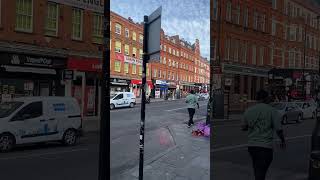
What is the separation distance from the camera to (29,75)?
387cm

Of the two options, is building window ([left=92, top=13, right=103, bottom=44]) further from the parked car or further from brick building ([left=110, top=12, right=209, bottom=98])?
the parked car

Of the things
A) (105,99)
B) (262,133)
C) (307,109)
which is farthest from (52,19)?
(262,133)

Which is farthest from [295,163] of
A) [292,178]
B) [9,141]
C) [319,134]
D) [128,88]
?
[128,88]

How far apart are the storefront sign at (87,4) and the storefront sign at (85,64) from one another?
1.25ft

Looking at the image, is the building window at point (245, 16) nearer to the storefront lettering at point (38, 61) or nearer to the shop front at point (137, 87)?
Result: the shop front at point (137, 87)

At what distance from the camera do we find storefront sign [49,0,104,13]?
393cm

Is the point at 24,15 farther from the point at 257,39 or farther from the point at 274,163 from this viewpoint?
the point at 274,163

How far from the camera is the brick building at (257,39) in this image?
318 centimetres

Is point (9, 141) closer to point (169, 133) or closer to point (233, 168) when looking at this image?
point (169, 133)

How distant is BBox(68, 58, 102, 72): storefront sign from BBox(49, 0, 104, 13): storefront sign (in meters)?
0.38

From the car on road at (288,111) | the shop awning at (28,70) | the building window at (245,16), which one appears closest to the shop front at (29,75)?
the shop awning at (28,70)

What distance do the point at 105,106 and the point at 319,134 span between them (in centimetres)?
221

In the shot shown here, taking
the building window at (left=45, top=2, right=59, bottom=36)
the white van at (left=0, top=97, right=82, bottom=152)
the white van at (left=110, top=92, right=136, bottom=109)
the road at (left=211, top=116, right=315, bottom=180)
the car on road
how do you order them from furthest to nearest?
1. the road at (left=211, top=116, right=315, bottom=180)
2. the white van at (left=0, top=97, right=82, bottom=152)
3. the building window at (left=45, top=2, right=59, bottom=36)
4. the car on road
5. the white van at (left=110, top=92, right=136, bottom=109)

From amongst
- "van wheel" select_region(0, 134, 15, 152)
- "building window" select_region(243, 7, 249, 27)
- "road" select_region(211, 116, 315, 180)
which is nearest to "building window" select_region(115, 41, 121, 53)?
"building window" select_region(243, 7, 249, 27)
